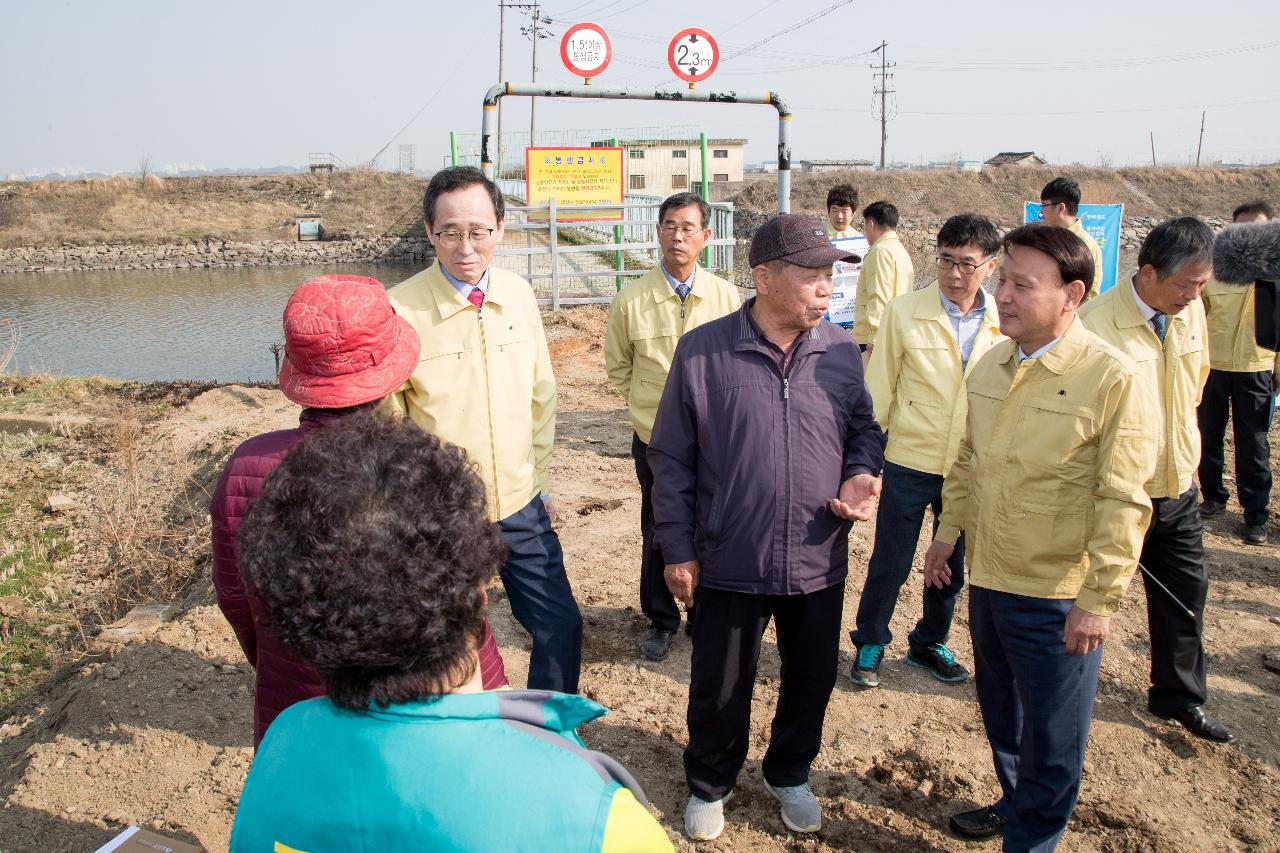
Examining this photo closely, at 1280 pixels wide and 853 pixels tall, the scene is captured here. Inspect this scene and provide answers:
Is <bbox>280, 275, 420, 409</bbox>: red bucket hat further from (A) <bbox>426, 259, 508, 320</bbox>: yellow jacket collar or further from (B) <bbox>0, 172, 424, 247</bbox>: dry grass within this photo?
(B) <bbox>0, 172, 424, 247</bbox>: dry grass

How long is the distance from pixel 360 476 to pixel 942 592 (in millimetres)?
3025

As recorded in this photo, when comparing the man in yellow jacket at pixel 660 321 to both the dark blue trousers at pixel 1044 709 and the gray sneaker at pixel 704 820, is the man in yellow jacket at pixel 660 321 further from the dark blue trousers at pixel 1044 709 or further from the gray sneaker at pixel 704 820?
the dark blue trousers at pixel 1044 709

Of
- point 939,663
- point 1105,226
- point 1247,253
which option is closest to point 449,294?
point 939,663

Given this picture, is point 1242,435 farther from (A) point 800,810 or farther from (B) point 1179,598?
(A) point 800,810

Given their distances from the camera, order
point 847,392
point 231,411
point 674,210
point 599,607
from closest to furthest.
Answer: point 847,392
point 674,210
point 599,607
point 231,411

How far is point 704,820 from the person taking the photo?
2713mm

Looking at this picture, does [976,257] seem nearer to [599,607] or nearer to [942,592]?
[942,592]

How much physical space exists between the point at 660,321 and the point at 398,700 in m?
2.99

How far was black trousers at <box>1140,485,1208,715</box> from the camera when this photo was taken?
10.0ft

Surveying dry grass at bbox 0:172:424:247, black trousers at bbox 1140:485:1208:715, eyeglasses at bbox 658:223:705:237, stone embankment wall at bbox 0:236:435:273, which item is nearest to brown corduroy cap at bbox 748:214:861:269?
eyeglasses at bbox 658:223:705:237

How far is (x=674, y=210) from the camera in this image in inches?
151

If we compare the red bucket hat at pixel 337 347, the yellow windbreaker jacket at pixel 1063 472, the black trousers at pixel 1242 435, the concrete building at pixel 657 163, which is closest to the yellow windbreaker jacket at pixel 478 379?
the red bucket hat at pixel 337 347

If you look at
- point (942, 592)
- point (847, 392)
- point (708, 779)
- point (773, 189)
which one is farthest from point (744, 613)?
point (773, 189)

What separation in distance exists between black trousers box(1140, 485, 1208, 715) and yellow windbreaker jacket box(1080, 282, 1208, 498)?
0.32ft
